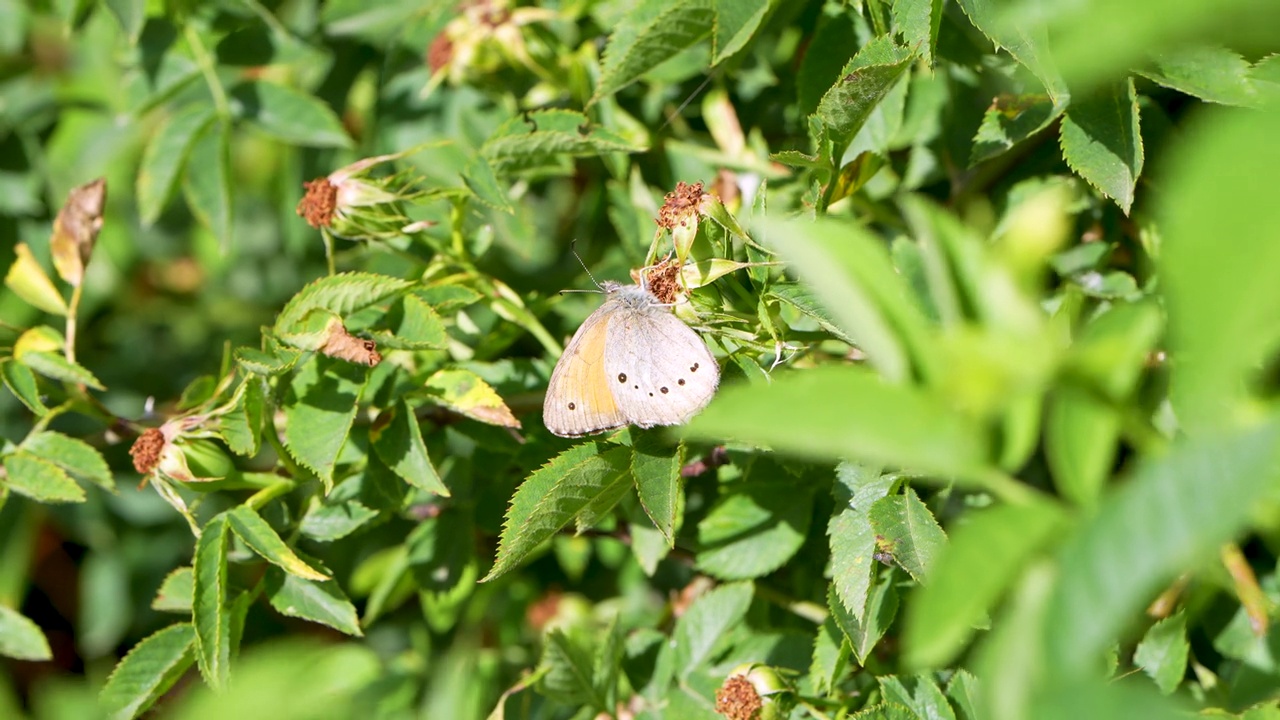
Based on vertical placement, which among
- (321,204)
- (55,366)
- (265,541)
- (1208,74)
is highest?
(1208,74)

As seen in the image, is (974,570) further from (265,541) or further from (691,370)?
(265,541)

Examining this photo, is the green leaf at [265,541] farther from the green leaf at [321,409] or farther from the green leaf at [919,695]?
the green leaf at [919,695]

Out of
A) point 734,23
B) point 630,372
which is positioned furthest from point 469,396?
point 734,23

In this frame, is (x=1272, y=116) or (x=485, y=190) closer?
(x=1272, y=116)

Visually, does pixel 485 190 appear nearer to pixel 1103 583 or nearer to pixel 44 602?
pixel 1103 583

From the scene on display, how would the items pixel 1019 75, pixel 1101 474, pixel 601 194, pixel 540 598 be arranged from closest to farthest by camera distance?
pixel 1101 474 → pixel 1019 75 → pixel 601 194 → pixel 540 598

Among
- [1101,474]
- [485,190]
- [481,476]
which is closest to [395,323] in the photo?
[485,190]
